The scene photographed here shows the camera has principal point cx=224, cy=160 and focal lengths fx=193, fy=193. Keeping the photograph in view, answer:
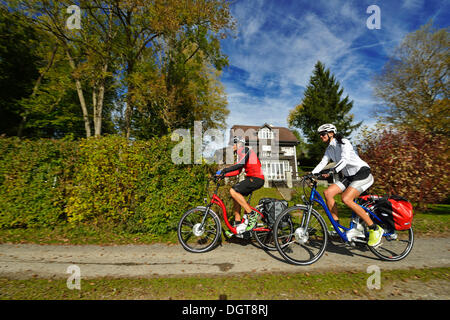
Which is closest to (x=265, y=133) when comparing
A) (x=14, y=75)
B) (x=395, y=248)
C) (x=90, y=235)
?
(x=14, y=75)

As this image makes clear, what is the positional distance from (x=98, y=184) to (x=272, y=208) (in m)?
5.01

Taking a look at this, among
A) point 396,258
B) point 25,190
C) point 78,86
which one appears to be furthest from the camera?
point 78,86

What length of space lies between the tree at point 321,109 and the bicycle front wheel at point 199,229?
35241 mm

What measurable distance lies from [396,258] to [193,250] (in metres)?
4.23

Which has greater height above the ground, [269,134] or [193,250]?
[269,134]

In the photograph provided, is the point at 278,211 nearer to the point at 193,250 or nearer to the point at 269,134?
the point at 193,250

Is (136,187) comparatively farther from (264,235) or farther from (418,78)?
(418,78)

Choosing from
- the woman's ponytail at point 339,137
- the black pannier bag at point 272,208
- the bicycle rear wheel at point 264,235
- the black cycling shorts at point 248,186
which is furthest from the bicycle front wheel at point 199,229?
the woman's ponytail at point 339,137

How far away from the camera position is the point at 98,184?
18.7ft

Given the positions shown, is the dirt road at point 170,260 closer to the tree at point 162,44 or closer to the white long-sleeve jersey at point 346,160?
the white long-sleeve jersey at point 346,160

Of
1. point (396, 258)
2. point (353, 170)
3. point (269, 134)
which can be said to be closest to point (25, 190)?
point (353, 170)

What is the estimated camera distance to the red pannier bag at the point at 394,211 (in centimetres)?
384
